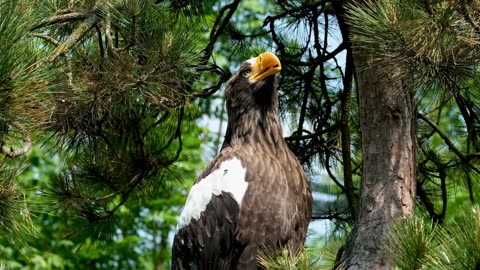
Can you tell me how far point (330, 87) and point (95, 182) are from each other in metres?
1.48

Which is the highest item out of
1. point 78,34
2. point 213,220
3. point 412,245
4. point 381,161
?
point 78,34

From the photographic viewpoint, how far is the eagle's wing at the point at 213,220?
4.21m

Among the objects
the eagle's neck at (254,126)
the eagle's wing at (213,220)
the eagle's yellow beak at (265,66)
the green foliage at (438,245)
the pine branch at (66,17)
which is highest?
the eagle's yellow beak at (265,66)

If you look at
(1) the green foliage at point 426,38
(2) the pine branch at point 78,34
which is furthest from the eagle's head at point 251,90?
(1) the green foliage at point 426,38

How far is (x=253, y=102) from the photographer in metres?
4.76

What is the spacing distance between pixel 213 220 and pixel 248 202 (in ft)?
0.68

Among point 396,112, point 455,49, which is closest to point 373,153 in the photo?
point 396,112

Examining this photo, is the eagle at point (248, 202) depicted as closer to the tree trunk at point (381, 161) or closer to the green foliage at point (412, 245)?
the tree trunk at point (381, 161)

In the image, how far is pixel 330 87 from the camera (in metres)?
5.56

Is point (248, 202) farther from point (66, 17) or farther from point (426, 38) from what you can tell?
point (426, 38)

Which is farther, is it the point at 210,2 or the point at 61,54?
the point at 210,2

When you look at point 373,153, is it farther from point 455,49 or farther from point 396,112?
point 455,49

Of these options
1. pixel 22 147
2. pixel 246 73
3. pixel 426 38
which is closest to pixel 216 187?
pixel 246 73

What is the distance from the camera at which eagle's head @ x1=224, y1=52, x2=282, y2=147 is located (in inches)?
182
